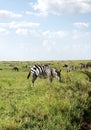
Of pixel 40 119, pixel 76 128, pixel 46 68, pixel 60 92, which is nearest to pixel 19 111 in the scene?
pixel 40 119

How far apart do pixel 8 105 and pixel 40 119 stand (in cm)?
192

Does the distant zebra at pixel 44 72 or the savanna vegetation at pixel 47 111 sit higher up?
the distant zebra at pixel 44 72

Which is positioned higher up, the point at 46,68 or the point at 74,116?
the point at 46,68

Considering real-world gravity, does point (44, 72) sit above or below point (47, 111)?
above

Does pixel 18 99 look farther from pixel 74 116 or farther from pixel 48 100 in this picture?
pixel 74 116

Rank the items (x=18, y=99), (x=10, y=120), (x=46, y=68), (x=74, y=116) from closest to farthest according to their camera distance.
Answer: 1. (x=10, y=120)
2. (x=74, y=116)
3. (x=18, y=99)
4. (x=46, y=68)

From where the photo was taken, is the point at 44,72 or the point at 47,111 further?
the point at 44,72

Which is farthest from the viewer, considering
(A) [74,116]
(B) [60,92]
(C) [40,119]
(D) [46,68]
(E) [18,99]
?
(D) [46,68]

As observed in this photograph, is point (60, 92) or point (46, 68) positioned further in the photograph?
point (46, 68)

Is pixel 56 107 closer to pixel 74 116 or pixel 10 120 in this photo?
pixel 74 116

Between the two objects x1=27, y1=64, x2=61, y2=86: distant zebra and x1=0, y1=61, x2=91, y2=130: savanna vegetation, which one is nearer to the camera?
x1=0, y1=61, x2=91, y2=130: savanna vegetation

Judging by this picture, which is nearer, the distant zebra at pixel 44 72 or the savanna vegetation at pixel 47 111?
the savanna vegetation at pixel 47 111

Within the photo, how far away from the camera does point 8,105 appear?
1359 cm

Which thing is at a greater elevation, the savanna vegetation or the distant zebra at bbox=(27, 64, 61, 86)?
the distant zebra at bbox=(27, 64, 61, 86)
